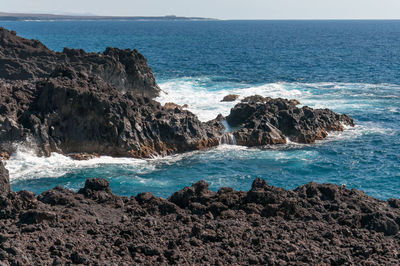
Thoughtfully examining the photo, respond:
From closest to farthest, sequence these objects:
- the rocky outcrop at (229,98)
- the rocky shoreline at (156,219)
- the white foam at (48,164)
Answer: the rocky shoreline at (156,219), the white foam at (48,164), the rocky outcrop at (229,98)

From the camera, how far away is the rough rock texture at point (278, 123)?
4316 cm

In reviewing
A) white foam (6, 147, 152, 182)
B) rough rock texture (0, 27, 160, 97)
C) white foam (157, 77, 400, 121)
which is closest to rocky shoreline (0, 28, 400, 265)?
white foam (6, 147, 152, 182)

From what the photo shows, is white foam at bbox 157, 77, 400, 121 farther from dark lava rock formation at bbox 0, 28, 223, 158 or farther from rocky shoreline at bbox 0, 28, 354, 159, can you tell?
dark lava rock formation at bbox 0, 28, 223, 158

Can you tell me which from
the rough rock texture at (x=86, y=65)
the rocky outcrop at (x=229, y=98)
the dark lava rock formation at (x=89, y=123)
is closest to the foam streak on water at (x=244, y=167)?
the dark lava rock formation at (x=89, y=123)

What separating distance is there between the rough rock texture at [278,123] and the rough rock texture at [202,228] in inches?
729

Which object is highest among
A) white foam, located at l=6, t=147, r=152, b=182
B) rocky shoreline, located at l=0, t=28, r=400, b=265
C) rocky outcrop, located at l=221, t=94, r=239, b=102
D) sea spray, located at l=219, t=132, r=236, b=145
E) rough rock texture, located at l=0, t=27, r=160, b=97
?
rough rock texture, located at l=0, t=27, r=160, b=97

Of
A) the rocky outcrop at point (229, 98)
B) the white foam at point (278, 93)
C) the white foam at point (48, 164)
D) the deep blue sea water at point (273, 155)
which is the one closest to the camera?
the deep blue sea water at point (273, 155)

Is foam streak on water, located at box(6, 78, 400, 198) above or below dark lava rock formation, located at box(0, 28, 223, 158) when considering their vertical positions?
below

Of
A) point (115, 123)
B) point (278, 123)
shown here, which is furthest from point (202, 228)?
point (278, 123)

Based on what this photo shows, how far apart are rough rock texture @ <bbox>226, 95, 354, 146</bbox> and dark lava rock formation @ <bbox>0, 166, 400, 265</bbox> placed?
1846 centimetres

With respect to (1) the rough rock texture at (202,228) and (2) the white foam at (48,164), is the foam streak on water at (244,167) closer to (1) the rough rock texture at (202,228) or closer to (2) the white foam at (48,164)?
(2) the white foam at (48,164)

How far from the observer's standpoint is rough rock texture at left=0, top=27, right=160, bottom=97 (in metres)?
59.4

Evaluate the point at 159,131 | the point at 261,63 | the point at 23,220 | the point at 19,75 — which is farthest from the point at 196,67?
Result: the point at 23,220

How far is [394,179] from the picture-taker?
36.0 meters
